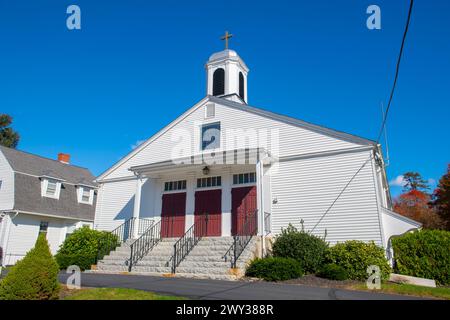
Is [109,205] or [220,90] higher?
[220,90]

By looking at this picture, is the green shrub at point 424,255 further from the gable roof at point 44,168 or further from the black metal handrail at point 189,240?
the gable roof at point 44,168

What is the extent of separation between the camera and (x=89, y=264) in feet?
48.1

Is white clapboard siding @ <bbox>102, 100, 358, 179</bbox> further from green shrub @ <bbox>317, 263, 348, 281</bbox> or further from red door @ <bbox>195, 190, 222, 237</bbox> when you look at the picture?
green shrub @ <bbox>317, 263, 348, 281</bbox>

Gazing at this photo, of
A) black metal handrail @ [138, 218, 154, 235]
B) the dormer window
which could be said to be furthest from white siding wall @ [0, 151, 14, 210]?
black metal handrail @ [138, 218, 154, 235]

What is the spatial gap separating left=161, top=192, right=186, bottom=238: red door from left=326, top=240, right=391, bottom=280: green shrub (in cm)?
712

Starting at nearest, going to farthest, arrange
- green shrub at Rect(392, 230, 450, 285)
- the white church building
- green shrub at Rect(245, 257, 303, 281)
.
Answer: green shrub at Rect(245, 257, 303, 281)
green shrub at Rect(392, 230, 450, 285)
the white church building

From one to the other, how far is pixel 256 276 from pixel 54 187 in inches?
697

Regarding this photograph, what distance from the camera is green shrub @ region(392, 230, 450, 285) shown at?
40.1 feet

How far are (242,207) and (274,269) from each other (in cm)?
455

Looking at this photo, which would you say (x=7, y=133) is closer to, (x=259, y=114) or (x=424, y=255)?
(x=259, y=114)
